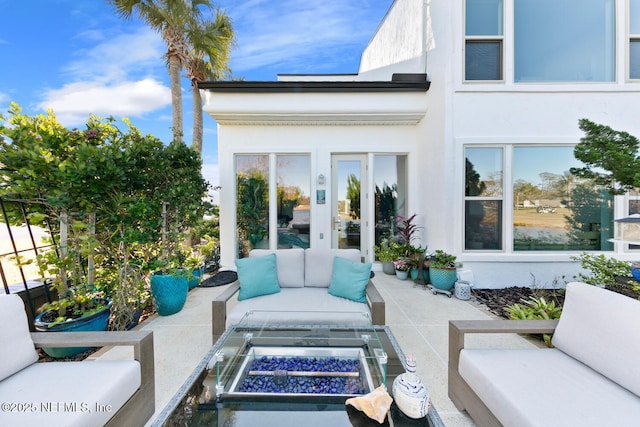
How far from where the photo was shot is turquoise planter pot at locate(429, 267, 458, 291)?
453 cm

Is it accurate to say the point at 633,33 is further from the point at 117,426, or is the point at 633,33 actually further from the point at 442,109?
the point at 117,426

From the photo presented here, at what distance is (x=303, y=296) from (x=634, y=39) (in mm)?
7280

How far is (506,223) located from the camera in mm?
4742

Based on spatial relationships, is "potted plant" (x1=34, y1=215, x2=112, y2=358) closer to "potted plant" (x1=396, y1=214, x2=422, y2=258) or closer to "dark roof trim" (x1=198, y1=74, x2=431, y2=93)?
"dark roof trim" (x1=198, y1=74, x2=431, y2=93)

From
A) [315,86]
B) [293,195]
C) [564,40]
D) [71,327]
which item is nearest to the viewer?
[71,327]

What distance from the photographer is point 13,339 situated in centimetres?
160

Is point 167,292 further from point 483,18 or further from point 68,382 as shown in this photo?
point 483,18

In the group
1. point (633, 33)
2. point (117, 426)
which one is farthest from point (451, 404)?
→ point (633, 33)

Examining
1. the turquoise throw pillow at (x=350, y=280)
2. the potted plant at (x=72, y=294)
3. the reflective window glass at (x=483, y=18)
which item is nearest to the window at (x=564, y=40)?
the reflective window glass at (x=483, y=18)

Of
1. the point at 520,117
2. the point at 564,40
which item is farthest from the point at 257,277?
the point at 564,40

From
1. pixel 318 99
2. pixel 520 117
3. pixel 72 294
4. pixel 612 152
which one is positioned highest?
pixel 318 99

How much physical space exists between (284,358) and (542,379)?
1.66 m

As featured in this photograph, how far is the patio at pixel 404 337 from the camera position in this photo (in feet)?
7.30

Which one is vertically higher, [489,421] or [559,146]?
[559,146]
